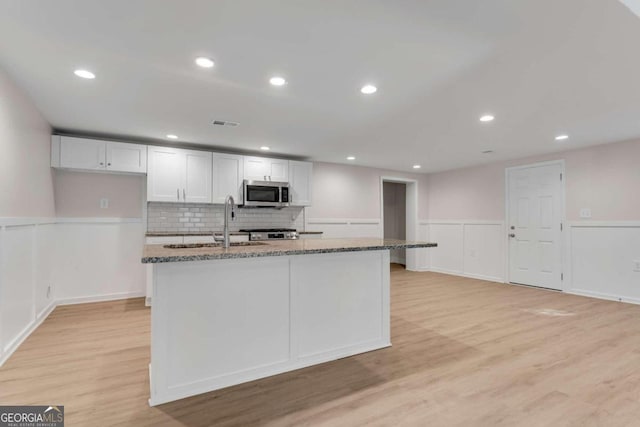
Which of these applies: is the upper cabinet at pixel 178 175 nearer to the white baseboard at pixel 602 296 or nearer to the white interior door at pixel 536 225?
the white interior door at pixel 536 225

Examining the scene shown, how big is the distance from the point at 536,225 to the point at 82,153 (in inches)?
260

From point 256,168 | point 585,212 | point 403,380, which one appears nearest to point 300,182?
point 256,168

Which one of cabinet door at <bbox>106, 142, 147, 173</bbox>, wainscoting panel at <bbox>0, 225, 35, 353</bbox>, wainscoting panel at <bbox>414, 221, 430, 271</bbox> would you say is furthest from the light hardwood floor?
wainscoting panel at <bbox>414, 221, 430, 271</bbox>

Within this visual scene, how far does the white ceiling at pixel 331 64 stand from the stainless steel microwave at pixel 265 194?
1.13 meters

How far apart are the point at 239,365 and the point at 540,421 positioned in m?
1.78

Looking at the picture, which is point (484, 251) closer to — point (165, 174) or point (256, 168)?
point (256, 168)

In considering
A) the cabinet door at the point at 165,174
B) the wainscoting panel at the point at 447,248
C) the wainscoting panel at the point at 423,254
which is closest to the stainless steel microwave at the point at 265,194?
the cabinet door at the point at 165,174

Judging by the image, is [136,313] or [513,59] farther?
[136,313]

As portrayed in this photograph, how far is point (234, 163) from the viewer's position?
4.88 meters

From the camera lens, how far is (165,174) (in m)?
4.40

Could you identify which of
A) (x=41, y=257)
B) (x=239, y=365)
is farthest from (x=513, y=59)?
(x=41, y=257)

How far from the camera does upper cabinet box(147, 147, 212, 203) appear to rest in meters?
4.35

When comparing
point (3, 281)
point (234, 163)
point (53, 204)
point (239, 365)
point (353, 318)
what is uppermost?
point (234, 163)

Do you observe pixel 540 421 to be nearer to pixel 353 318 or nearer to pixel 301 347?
pixel 353 318
